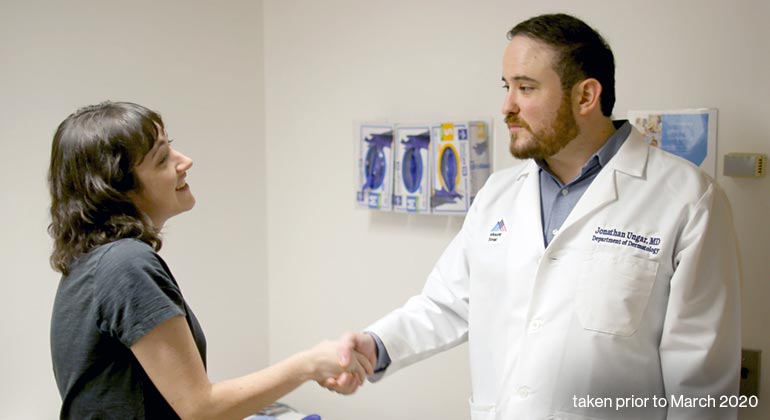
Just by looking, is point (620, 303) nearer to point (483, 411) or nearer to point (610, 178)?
point (610, 178)

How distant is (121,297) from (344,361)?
1.95ft

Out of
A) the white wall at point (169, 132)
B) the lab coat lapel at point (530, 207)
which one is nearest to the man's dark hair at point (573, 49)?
the lab coat lapel at point (530, 207)

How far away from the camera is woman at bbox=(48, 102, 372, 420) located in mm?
1246

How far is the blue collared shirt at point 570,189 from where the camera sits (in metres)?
1.62

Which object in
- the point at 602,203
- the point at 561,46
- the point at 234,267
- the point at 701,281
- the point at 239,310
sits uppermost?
the point at 561,46

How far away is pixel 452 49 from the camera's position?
7.61 ft

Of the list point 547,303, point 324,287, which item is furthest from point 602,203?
point 324,287

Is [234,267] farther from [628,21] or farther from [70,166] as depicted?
[628,21]

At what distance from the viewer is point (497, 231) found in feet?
5.58

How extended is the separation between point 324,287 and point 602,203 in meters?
1.44

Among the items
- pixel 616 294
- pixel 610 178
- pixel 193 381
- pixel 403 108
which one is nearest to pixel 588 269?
pixel 616 294

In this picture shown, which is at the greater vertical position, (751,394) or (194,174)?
(194,174)

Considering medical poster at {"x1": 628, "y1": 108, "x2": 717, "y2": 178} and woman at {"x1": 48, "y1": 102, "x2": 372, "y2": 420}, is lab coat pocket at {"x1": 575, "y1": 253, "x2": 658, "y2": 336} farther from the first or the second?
woman at {"x1": 48, "y1": 102, "x2": 372, "y2": 420}

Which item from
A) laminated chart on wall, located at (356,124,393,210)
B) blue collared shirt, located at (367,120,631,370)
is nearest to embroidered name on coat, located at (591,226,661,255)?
blue collared shirt, located at (367,120,631,370)
